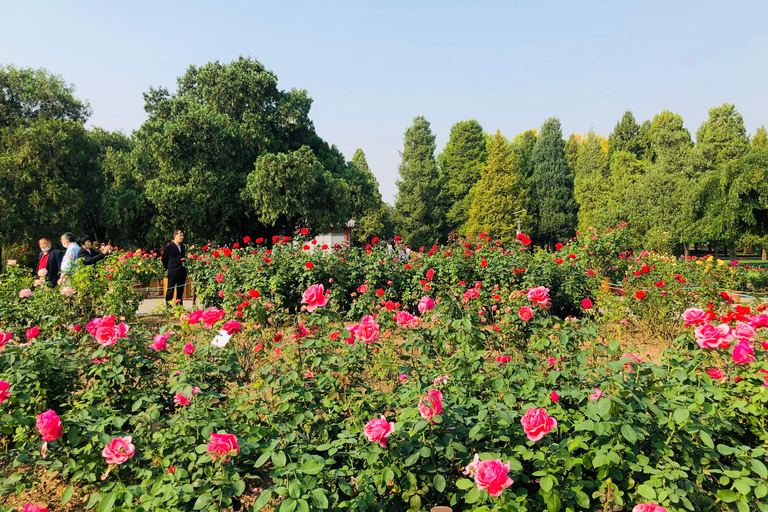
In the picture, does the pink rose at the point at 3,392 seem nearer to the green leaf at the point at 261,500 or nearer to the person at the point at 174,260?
the green leaf at the point at 261,500

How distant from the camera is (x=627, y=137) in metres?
36.5

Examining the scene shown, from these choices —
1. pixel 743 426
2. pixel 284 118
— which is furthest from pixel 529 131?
pixel 743 426

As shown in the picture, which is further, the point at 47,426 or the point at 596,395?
the point at 596,395

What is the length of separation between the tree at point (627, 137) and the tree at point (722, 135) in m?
8.45

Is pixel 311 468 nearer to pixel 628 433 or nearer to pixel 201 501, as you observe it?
pixel 201 501

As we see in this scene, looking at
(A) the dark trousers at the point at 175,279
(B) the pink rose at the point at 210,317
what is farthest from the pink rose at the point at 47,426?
(A) the dark trousers at the point at 175,279

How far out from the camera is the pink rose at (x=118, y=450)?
67.6 inches

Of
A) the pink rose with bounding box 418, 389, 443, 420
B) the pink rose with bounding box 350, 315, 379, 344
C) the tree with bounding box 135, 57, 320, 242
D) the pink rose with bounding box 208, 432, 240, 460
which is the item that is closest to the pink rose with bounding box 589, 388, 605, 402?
the pink rose with bounding box 418, 389, 443, 420

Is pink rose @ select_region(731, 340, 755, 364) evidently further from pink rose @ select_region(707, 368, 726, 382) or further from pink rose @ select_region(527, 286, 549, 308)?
pink rose @ select_region(527, 286, 549, 308)

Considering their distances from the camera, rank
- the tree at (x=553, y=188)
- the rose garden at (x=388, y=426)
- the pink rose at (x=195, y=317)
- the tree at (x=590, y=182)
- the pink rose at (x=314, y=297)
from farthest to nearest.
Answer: the tree at (x=553, y=188), the tree at (x=590, y=182), the pink rose at (x=195, y=317), the pink rose at (x=314, y=297), the rose garden at (x=388, y=426)

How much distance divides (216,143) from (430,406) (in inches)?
685

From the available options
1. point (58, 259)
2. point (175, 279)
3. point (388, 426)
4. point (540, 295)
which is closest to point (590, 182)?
point (175, 279)

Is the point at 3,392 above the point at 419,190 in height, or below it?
below

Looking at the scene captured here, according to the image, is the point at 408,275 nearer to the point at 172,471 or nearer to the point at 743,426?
the point at 743,426
